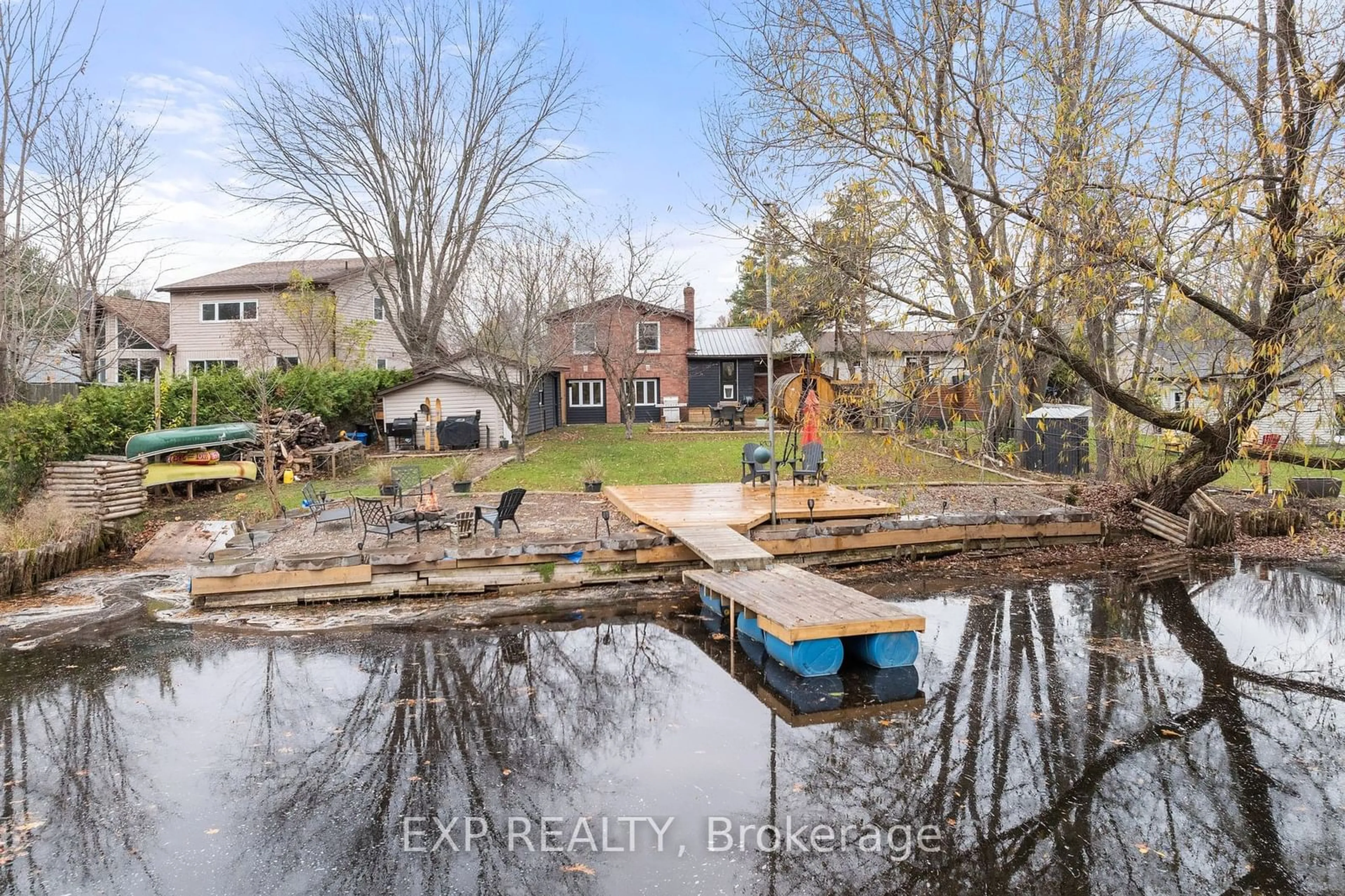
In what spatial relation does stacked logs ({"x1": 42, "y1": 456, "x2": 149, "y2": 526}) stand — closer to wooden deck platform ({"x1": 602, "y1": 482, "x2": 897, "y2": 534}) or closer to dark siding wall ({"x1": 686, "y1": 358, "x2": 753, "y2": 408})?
wooden deck platform ({"x1": 602, "y1": 482, "x2": 897, "y2": 534})

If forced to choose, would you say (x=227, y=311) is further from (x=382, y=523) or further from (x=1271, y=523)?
(x=1271, y=523)

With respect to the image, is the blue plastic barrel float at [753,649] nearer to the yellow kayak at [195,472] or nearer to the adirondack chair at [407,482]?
the adirondack chair at [407,482]

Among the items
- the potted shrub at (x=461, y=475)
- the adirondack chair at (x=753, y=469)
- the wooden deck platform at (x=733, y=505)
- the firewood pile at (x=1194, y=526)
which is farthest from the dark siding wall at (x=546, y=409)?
the firewood pile at (x=1194, y=526)

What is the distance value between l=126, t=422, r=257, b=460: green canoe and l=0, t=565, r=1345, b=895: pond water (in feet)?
22.4

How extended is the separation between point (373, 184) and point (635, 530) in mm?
19277

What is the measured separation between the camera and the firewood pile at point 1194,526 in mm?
12328

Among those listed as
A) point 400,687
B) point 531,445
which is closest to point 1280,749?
point 400,687

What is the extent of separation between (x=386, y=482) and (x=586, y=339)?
483 inches

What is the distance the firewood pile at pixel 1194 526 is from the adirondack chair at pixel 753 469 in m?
6.28

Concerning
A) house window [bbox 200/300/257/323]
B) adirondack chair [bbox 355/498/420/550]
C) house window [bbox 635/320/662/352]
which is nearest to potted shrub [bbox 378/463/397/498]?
adirondack chair [bbox 355/498/420/550]

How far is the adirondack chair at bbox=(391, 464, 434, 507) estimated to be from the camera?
1300cm

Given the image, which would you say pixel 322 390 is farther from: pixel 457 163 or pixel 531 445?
pixel 457 163

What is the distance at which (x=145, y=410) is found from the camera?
620 inches

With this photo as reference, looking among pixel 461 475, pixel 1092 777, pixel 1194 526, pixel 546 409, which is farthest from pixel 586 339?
pixel 1092 777
